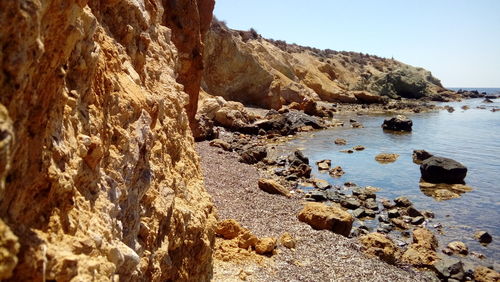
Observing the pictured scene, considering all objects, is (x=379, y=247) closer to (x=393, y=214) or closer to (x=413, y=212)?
(x=393, y=214)

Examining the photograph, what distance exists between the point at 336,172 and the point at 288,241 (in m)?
11.8

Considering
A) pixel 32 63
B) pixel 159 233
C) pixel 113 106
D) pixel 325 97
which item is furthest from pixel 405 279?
pixel 325 97

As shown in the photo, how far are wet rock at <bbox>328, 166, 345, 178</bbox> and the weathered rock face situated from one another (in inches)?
624

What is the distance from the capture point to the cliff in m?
42.1

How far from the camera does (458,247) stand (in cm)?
1267

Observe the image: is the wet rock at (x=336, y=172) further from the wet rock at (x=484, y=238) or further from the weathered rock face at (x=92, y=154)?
the weathered rock face at (x=92, y=154)

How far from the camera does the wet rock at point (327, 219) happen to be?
1273cm

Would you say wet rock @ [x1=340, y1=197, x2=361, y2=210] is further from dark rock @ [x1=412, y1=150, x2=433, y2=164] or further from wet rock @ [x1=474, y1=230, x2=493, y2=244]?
dark rock @ [x1=412, y1=150, x2=433, y2=164]

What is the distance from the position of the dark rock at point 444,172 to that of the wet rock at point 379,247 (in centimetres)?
1049

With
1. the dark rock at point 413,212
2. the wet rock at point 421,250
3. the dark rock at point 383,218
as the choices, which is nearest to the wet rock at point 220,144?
the dark rock at point 383,218

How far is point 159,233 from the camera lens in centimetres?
471

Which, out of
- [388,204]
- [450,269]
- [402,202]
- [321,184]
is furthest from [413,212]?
[450,269]

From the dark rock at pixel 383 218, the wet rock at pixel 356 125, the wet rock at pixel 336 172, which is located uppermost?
the wet rock at pixel 356 125

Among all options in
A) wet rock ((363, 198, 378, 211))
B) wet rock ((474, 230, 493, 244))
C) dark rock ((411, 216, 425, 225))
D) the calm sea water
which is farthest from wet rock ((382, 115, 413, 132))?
wet rock ((474, 230, 493, 244))
